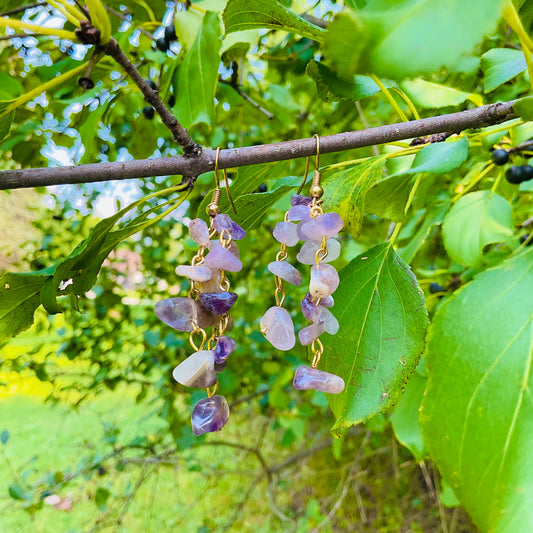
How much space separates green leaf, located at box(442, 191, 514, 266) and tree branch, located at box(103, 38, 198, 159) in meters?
0.40

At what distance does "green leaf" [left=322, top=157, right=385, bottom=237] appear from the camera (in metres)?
0.45

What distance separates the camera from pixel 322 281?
35 cm

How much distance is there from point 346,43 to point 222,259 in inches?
7.9

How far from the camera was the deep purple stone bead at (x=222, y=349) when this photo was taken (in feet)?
1.20

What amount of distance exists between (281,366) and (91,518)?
1112mm

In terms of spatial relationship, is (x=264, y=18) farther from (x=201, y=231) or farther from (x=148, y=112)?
(x=148, y=112)

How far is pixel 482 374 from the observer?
387mm

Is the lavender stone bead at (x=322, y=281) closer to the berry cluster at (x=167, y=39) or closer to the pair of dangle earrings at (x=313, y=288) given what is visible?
the pair of dangle earrings at (x=313, y=288)

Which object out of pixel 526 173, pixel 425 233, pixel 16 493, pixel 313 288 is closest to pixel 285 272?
pixel 313 288

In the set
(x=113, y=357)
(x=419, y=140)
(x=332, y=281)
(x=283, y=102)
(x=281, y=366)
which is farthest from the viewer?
(x=113, y=357)

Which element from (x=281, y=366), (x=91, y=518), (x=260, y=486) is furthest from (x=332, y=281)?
(x=260, y=486)

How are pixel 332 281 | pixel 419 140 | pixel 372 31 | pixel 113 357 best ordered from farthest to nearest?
pixel 113 357 < pixel 419 140 < pixel 332 281 < pixel 372 31

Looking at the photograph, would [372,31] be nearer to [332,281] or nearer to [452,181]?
[332,281]

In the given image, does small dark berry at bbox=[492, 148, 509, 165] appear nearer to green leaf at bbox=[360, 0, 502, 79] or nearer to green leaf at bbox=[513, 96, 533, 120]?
green leaf at bbox=[513, 96, 533, 120]
